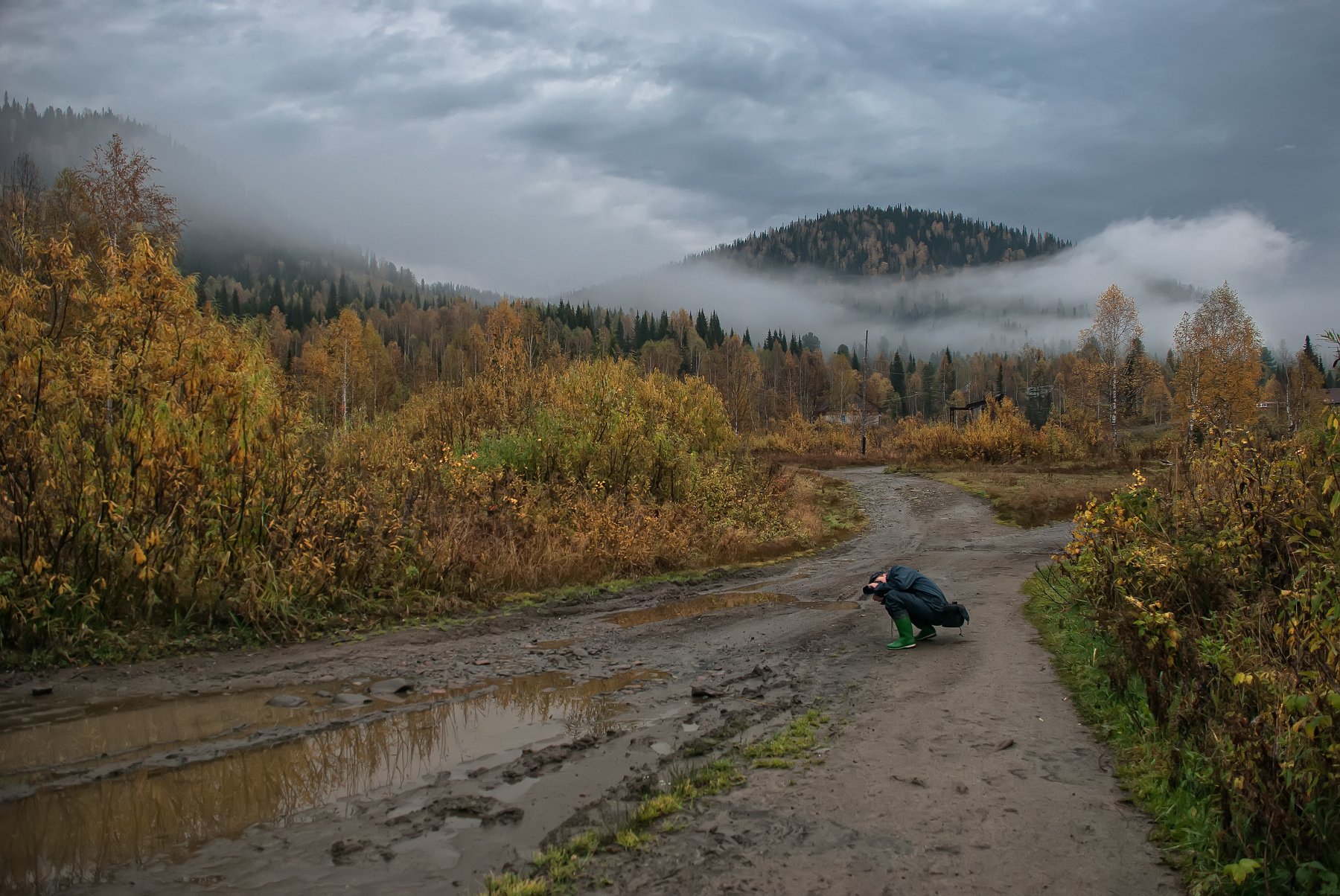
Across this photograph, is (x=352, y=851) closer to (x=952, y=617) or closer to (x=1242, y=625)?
(x=1242, y=625)

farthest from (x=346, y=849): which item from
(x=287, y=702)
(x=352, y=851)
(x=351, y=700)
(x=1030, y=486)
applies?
(x=1030, y=486)

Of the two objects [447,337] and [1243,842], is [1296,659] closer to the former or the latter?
[1243,842]

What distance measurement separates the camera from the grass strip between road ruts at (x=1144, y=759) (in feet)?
15.2

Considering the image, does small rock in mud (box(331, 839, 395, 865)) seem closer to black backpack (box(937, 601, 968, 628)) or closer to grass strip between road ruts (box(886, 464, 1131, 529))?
black backpack (box(937, 601, 968, 628))

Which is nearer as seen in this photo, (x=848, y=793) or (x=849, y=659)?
(x=848, y=793)

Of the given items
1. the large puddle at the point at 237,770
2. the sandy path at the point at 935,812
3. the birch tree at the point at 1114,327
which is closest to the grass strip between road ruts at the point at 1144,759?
the sandy path at the point at 935,812

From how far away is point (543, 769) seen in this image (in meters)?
6.33

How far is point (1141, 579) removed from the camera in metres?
8.43

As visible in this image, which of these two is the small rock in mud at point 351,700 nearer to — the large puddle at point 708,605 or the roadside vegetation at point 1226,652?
the large puddle at point 708,605

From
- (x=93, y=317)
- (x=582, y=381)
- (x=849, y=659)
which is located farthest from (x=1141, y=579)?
(x=582, y=381)

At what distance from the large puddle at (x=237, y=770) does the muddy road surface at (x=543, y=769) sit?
24mm

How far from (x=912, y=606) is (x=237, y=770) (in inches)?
324

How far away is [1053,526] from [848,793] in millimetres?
26055

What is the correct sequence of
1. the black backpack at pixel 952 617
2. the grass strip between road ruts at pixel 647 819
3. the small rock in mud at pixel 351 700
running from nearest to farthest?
the grass strip between road ruts at pixel 647 819 < the small rock in mud at pixel 351 700 < the black backpack at pixel 952 617
